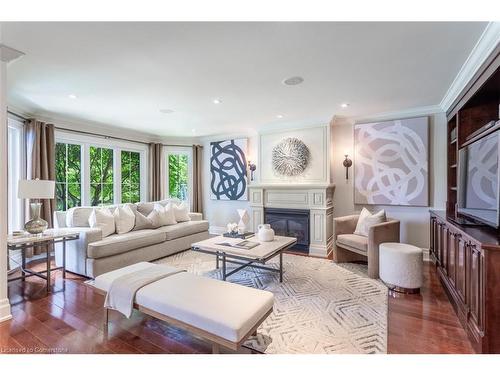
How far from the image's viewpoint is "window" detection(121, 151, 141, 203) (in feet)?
18.4

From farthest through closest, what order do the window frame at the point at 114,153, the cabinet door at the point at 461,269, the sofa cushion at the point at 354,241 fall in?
1. the window frame at the point at 114,153
2. the sofa cushion at the point at 354,241
3. the cabinet door at the point at 461,269

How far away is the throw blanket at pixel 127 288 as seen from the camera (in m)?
1.99

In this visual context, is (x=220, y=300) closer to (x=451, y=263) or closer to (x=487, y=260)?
(x=487, y=260)

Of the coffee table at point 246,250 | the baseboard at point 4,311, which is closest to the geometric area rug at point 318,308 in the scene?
the coffee table at point 246,250

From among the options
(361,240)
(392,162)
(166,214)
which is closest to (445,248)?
(361,240)

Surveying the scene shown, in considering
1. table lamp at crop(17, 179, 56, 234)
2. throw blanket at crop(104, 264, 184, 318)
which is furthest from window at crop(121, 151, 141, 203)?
throw blanket at crop(104, 264, 184, 318)

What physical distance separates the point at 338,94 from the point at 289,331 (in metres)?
2.82

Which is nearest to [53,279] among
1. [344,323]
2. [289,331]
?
[289,331]

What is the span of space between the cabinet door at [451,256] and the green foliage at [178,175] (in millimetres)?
5238

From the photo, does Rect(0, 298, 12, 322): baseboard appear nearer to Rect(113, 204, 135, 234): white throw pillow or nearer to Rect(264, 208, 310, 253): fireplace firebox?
Rect(113, 204, 135, 234): white throw pillow

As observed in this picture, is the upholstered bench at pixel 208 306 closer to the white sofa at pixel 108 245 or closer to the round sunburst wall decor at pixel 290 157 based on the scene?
the white sofa at pixel 108 245

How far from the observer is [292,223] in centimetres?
479

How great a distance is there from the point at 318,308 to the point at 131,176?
489cm

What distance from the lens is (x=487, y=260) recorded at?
175 centimetres
